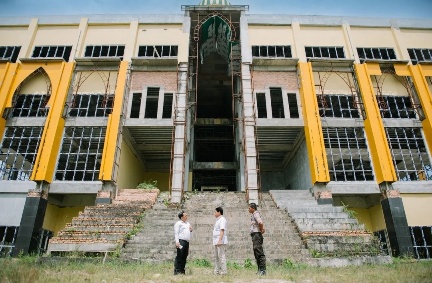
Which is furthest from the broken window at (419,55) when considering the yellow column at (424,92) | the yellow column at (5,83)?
the yellow column at (5,83)

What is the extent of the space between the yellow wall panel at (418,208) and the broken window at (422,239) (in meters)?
0.23

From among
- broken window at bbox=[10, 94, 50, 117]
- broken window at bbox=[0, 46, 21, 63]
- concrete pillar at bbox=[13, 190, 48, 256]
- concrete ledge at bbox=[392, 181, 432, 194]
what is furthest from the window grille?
broken window at bbox=[0, 46, 21, 63]

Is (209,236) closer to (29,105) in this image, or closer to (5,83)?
(29,105)

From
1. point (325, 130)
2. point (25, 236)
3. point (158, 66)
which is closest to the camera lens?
point (25, 236)

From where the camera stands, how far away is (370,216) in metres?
16.2

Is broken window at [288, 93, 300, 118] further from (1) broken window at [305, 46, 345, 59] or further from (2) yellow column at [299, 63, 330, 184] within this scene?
(1) broken window at [305, 46, 345, 59]

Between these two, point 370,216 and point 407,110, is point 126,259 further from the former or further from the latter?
point 407,110

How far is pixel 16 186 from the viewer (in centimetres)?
1459

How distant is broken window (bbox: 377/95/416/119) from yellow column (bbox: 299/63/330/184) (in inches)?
162

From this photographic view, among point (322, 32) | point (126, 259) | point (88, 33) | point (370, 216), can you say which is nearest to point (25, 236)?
point (126, 259)

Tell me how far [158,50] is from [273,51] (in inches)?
285

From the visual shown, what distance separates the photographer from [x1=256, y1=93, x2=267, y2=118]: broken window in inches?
708

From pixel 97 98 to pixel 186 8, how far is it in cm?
824

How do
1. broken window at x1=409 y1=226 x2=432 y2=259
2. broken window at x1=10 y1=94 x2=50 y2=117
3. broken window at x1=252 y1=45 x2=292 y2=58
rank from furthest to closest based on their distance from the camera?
1. broken window at x1=252 y1=45 x2=292 y2=58
2. broken window at x1=10 y1=94 x2=50 y2=117
3. broken window at x1=409 y1=226 x2=432 y2=259
